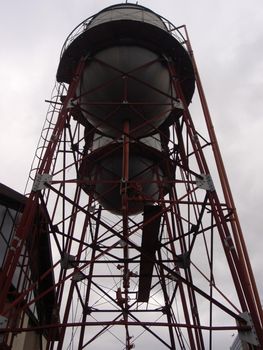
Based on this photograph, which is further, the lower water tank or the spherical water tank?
the lower water tank

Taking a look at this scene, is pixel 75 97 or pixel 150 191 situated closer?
pixel 75 97

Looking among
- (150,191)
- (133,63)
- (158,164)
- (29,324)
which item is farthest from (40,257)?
(133,63)

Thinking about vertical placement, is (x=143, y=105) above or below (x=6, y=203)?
above

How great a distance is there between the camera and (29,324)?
42.5 ft

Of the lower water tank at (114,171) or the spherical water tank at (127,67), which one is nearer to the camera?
the spherical water tank at (127,67)

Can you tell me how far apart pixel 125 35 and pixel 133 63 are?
3.02ft

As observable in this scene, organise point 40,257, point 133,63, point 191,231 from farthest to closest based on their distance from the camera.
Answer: point 40,257, point 133,63, point 191,231

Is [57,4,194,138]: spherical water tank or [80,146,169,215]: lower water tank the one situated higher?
[57,4,194,138]: spherical water tank

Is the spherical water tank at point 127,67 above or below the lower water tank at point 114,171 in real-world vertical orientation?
above

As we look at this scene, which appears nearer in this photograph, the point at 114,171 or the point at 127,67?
the point at 127,67

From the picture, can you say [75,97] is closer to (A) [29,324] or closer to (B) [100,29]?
(B) [100,29]

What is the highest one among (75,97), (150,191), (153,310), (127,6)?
(127,6)

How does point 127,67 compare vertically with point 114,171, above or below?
above

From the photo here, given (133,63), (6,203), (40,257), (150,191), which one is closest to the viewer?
(133,63)
